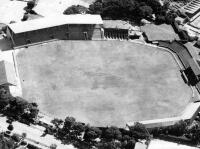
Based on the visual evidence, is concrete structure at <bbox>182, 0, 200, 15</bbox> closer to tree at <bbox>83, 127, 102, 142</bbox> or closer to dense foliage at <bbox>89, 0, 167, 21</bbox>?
dense foliage at <bbox>89, 0, 167, 21</bbox>

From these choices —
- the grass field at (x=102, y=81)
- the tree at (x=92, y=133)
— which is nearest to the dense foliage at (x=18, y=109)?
the grass field at (x=102, y=81)

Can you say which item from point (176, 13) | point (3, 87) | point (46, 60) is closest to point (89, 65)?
point (46, 60)

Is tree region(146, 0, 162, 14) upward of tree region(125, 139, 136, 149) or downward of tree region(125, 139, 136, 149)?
upward

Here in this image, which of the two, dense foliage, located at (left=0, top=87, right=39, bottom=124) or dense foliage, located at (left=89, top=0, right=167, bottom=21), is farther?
dense foliage, located at (left=89, top=0, right=167, bottom=21)

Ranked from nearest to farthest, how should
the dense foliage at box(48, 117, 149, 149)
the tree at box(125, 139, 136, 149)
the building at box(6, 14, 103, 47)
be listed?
the tree at box(125, 139, 136, 149)
the dense foliage at box(48, 117, 149, 149)
the building at box(6, 14, 103, 47)

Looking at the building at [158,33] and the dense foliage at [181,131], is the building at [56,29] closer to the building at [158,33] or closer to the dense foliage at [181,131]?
the building at [158,33]

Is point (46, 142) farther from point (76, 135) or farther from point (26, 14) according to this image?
point (26, 14)

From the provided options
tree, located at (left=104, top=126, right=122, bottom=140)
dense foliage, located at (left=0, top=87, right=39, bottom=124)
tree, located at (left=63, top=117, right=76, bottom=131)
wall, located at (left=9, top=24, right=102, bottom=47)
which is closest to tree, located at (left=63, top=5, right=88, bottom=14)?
wall, located at (left=9, top=24, right=102, bottom=47)
